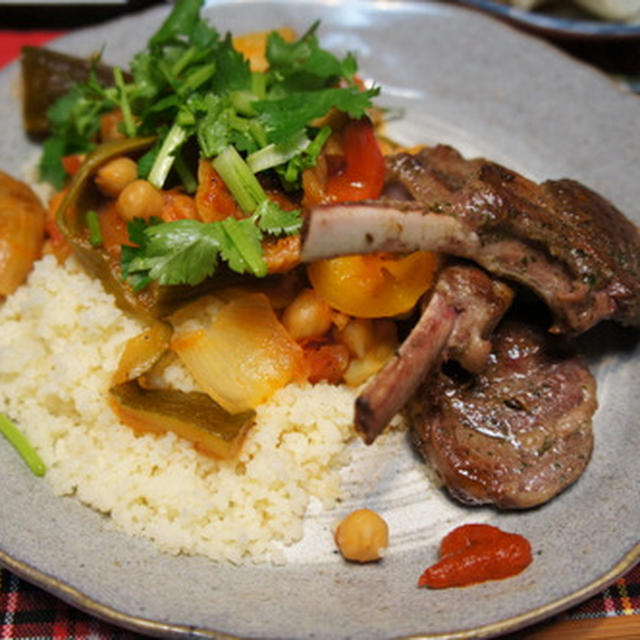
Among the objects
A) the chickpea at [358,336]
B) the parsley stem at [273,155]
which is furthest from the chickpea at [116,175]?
the chickpea at [358,336]

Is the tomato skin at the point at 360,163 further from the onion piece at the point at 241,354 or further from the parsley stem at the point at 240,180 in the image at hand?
the onion piece at the point at 241,354

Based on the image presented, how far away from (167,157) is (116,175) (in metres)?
0.31

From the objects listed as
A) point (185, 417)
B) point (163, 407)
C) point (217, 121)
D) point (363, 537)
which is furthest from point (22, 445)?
point (217, 121)

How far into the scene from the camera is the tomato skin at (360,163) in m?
4.18

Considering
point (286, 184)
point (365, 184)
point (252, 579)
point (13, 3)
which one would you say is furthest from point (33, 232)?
point (13, 3)

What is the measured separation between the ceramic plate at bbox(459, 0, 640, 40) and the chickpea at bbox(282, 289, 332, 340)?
3.53 m

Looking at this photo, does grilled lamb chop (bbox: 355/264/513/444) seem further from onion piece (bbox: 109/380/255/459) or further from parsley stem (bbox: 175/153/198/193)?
parsley stem (bbox: 175/153/198/193)

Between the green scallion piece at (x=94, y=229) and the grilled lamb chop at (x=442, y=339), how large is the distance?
183 centimetres

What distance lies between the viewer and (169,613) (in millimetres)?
3135

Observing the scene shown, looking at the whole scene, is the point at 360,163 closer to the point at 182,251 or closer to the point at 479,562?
the point at 182,251

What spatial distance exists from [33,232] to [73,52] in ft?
5.92

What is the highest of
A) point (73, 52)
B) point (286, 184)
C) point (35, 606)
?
point (286, 184)

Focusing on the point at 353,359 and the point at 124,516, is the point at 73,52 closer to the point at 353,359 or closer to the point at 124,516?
the point at 353,359

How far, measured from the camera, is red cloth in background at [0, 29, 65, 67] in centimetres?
643
